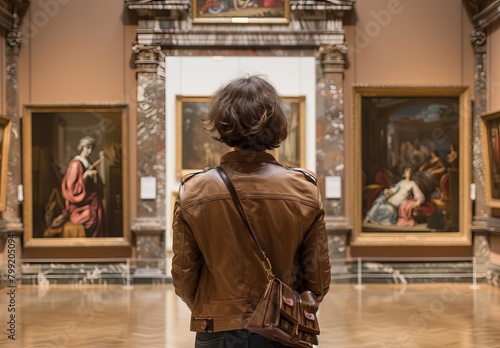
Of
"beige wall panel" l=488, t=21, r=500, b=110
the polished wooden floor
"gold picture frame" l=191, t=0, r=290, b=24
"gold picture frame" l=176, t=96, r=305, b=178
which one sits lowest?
the polished wooden floor

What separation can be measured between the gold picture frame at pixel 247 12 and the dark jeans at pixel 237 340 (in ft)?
33.9

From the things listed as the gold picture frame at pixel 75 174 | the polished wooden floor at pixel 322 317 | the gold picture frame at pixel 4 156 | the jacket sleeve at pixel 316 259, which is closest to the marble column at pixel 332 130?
the polished wooden floor at pixel 322 317

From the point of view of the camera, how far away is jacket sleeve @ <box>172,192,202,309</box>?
274 cm

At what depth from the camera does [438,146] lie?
41.1 ft

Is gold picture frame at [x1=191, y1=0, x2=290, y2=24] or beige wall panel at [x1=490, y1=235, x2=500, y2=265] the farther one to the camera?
gold picture frame at [x1=191, y1=0, x2=290, y2=24]

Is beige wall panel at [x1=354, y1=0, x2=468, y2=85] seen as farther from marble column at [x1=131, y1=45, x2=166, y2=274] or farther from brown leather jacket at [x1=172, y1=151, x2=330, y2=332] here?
brown leather jacket at [x1=172, y1=151, x2=330, y2=332]

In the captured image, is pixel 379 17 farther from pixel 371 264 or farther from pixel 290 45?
pixel 371 264

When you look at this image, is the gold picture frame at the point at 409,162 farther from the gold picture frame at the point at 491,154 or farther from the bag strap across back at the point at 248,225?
the bag strap across back at the point at 248,225

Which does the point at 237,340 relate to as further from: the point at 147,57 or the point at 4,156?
the point at 147,57

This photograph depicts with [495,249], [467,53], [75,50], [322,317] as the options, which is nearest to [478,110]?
[467,53]

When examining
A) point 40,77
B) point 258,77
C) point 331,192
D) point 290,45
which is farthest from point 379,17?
point 258,77

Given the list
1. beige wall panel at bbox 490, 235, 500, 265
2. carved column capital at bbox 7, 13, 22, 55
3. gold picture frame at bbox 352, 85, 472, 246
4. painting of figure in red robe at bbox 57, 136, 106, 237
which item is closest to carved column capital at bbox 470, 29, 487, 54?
gold picture frame at bbox 352, 85, 472, 246

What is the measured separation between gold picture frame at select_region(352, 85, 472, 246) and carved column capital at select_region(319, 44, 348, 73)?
640 mm

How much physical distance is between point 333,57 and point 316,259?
10.1m
